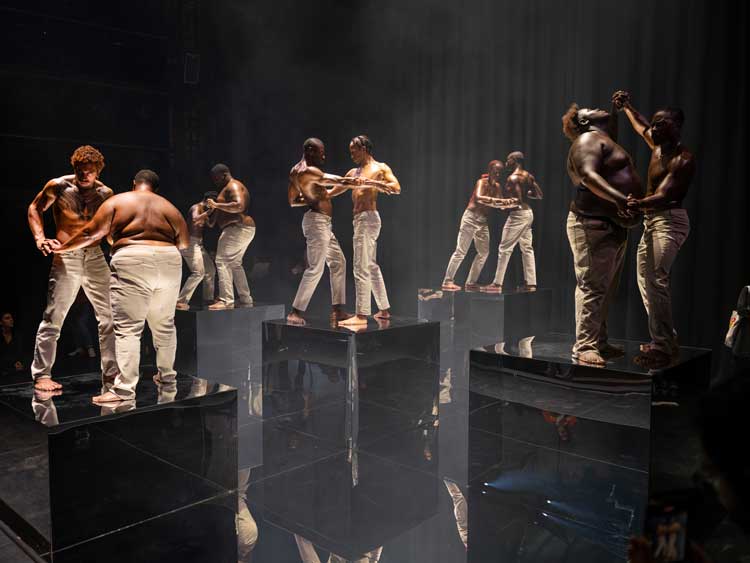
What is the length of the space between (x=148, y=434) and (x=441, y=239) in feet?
23.5

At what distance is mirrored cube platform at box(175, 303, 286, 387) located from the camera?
A: 6684 mm

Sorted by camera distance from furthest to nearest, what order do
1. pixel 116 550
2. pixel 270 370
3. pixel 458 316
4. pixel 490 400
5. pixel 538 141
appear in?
pixel 538 141 → pixel 458 316 → pixel 270 370 → pixel 490 400 → pixel 116 550

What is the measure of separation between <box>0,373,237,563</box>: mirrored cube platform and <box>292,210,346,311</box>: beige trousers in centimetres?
179

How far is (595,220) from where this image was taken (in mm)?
3826

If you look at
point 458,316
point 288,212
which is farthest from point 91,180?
point 288,212

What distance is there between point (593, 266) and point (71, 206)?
3404mm

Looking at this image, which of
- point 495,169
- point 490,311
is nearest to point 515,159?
point 495,169

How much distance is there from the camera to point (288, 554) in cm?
314

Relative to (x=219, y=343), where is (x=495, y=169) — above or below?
above

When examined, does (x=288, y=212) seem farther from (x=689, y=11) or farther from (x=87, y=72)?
(x=689, y=11)

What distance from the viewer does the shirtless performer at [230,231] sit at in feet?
23.3

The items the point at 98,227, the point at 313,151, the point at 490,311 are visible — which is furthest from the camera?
the point at 490,311

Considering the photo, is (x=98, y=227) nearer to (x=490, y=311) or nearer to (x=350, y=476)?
(x=350, y=476)

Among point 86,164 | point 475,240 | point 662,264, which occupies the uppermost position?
point 86,164
